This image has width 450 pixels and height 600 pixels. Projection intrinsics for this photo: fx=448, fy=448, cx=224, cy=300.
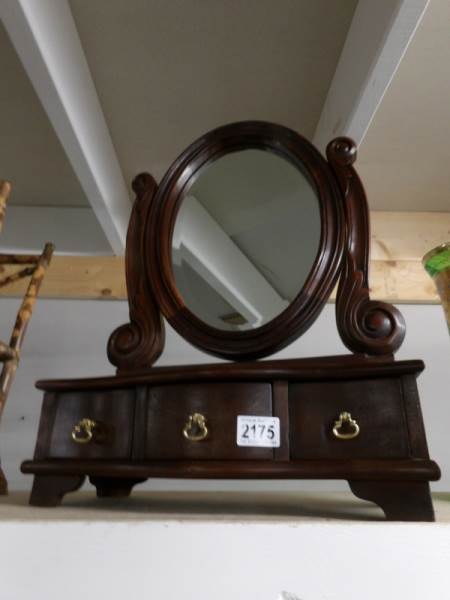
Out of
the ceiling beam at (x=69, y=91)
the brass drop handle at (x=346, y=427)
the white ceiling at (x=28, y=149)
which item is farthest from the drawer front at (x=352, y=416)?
the white ceiling at (x=28, y=149)

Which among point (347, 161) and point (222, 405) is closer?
point (222, 405)

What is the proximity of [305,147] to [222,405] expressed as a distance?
482 millimetres

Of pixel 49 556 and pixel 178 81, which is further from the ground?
pixel 178 81

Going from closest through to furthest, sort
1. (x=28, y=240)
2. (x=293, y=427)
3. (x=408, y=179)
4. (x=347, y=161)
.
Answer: (x=293, y=427) < (x=347, y=161) < (x=408, y=179) < (x=28, y=240)

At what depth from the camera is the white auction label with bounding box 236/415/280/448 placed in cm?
59

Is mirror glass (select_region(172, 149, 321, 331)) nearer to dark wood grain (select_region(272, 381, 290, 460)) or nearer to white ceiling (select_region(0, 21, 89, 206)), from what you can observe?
dark wood grain (select_region(272, 381, 290, 460))

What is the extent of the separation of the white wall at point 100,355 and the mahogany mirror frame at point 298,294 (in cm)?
51

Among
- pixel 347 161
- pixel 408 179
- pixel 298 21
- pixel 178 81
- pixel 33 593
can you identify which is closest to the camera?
pixel 33 593

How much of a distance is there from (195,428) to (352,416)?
21 cm

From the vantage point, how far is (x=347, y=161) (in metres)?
0.77

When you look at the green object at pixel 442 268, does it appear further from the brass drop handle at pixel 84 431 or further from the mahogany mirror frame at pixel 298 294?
the brass drop handle at pixel 84 431

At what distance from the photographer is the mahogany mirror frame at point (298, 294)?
70 centimetres

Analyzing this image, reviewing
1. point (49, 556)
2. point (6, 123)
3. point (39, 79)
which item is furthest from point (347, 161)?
point (6, 123)

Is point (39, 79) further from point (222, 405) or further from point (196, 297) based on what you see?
point (222, 405)
